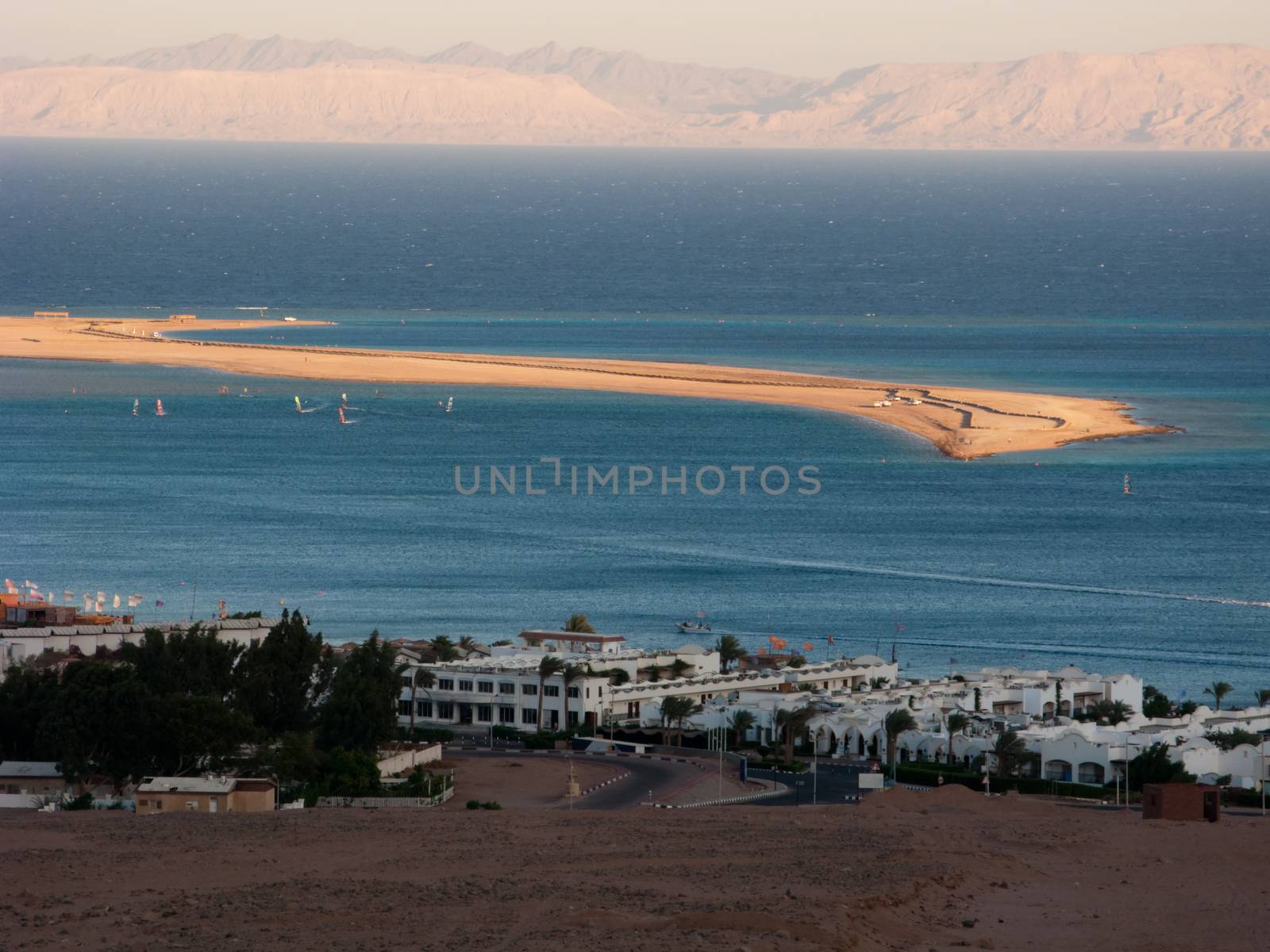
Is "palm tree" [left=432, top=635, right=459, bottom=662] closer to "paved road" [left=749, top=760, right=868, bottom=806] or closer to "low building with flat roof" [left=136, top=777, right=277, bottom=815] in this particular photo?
"paved road" [left=749, top=760, right=868, bottom=806]

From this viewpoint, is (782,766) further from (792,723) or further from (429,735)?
(429,735)

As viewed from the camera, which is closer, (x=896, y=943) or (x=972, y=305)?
(x=896, y=943)

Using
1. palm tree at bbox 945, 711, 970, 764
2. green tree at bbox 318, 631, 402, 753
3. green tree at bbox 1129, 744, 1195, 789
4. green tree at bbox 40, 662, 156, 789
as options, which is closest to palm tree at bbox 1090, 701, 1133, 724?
palm tree at bbox 945, 711, 970, 764

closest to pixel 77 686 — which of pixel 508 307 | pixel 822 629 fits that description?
pixel 822 629

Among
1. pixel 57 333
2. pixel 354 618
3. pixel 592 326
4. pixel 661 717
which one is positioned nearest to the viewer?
pixel 661 717

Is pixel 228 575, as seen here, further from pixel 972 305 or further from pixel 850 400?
pixel 972 305

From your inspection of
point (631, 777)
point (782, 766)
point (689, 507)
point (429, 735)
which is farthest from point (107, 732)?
point (689, 507)

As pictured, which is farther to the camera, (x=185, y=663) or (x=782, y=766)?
(x=782, y=766)
